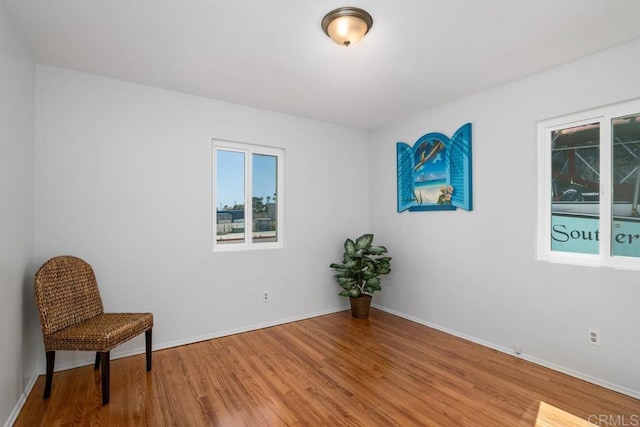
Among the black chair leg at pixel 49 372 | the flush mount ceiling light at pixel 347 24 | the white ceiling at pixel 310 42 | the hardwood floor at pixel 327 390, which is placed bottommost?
the hardwood floor at pixel 327 390

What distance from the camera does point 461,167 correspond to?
133 inches

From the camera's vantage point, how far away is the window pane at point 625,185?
2.33 metres

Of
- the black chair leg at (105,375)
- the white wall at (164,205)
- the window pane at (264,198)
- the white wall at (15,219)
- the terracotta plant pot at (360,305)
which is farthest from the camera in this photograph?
the terracotta plant pot at (360,305)

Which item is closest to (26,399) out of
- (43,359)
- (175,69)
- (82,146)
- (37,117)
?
(43,359)

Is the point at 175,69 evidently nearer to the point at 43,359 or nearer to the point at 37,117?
the point at 37,117

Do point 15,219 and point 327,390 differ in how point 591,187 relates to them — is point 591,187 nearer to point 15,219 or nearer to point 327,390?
point 327,390

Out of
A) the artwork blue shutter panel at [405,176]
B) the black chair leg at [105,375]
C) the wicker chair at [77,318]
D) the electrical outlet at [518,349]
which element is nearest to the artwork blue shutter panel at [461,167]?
the artwork blue shutter panel at [405,176]

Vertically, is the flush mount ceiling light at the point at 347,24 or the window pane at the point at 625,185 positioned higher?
the flush mount ceiling light at the point at 347,24

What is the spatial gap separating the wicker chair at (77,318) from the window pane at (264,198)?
5.17 feet

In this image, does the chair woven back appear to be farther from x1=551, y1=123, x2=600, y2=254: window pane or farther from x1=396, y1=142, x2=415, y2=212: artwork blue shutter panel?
x1=551, y1=123, x2=600, y2=254: window pane

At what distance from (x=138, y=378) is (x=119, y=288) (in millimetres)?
827

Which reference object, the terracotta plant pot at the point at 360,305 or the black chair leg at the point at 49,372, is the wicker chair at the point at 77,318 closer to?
the black chair leg at the point at 49,372

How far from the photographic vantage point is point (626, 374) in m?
2.27

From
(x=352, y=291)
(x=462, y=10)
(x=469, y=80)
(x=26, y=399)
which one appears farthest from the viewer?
(x=352, y=291)
